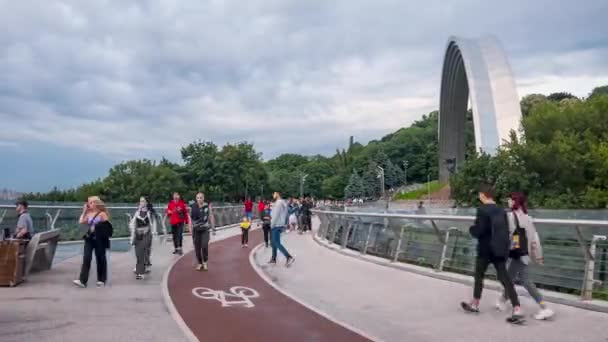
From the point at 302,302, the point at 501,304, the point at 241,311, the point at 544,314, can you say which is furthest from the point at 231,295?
the point at 544,314

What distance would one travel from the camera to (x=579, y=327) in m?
7.57

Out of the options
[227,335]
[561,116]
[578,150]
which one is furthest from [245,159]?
[227,335]

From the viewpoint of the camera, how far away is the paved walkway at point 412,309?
24.3 feet

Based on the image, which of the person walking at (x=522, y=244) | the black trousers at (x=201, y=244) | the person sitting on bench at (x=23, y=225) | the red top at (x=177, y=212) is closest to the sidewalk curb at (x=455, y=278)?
the person walking at (x=522, y=244)

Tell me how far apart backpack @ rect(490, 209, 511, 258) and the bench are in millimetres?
8247

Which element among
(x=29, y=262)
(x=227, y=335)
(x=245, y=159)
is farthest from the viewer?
(x=245, y=159)

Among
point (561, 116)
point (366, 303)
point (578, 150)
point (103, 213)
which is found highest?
point (561, 116)

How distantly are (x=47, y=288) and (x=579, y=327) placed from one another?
8.43 meters

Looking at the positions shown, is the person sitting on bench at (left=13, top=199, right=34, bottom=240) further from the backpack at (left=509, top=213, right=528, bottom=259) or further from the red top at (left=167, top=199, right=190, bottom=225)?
the backpack at (left=509, top=213, right=528, bottom=259)

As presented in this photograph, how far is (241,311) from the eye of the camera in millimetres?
9102

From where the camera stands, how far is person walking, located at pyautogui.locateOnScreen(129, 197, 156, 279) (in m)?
12.6

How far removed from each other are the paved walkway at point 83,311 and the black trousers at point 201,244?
4.96ft

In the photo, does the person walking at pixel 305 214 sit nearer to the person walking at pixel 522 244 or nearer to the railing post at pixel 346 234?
the railing post at pixel 346 234

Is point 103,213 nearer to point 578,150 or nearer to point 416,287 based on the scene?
point 416,287
